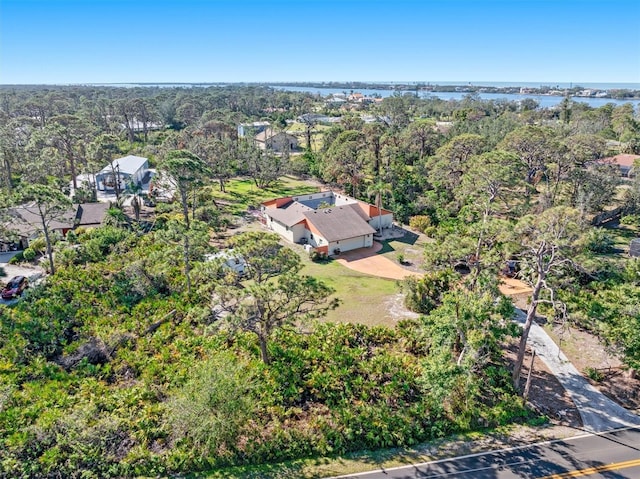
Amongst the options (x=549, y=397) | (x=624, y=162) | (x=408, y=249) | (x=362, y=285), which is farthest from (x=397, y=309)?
(x=624, y=162)

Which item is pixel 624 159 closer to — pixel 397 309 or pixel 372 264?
pixel 372 264

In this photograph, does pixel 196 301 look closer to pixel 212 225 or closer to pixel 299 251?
pixel 299 251

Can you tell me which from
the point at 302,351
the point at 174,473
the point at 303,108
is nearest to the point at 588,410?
the point at 302,351

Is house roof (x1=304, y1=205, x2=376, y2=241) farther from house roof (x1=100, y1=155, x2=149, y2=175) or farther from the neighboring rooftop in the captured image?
house roof (x1=100, y1=155, x2=149, y2=175)

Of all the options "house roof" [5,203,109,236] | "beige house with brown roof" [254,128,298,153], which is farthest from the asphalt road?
"beige house with brown roof" [254,128,298,153]

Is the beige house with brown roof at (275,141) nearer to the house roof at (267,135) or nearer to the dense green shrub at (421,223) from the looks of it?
the house roof at (267,135)

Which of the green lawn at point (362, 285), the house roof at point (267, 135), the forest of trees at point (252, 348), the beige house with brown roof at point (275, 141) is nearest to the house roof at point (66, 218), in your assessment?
the forest of trees at point (252, 348)

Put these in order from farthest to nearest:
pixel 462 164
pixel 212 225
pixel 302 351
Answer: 1. pixel 462 164
2. pixel 212 225
3. pixel 302 351
